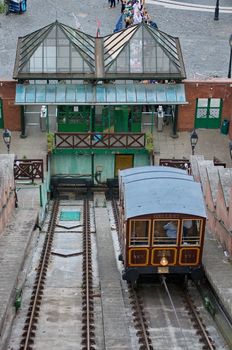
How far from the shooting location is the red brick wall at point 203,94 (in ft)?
113

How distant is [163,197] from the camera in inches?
776

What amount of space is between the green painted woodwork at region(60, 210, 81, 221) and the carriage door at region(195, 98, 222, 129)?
985cm

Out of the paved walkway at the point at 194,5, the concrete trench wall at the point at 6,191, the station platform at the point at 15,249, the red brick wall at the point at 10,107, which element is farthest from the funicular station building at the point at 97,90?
the paved walkway at the point at 194,5

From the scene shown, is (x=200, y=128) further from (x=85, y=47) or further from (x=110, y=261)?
(x=110, y=261)

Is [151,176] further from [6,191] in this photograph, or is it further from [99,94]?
[99,94]

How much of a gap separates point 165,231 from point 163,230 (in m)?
0.07

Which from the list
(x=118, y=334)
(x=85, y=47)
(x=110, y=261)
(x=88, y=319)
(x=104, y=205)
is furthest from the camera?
(x=85, y=47)

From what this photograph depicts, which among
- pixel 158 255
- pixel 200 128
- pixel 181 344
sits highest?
pixel 200 128

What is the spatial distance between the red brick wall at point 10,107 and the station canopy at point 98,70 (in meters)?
0.93

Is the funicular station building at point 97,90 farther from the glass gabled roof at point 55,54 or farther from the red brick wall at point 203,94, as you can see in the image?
the red brick wall at point 203,94

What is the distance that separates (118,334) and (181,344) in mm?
1806

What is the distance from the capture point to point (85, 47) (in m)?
33.9

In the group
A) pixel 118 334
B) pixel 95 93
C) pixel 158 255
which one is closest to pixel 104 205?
pixel 95 93

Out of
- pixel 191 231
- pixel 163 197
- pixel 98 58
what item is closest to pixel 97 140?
pixel 98 58
